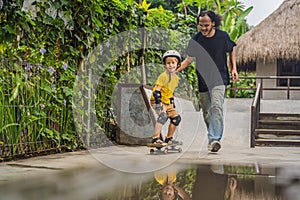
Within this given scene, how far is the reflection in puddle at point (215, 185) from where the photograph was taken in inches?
111

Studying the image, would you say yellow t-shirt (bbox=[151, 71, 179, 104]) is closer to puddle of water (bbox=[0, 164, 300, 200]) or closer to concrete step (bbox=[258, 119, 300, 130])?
puddle of water (bbox=[0, 164, 300, 200])

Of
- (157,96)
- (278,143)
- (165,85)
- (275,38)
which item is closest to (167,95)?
(165,85)

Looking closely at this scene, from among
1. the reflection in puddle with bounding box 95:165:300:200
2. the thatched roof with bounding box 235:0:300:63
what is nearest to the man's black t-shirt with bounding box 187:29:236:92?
the reflection in puddle with bounding box 95:165:300:200

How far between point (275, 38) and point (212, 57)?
12647 millimetres

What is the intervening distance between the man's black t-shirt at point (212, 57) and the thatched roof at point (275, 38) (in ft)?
39.5

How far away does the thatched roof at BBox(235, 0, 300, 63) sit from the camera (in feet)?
56.2

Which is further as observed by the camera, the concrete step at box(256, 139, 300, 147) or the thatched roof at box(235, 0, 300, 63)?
the thatched roof at box(235, 0, 300, 63)

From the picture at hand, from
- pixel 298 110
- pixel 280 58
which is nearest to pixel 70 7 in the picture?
pixel 298 110

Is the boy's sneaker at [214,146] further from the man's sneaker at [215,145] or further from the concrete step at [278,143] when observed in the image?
Result: the concrete step at [278,143]

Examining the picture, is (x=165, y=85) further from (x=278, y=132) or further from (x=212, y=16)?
(x=278, y=132)

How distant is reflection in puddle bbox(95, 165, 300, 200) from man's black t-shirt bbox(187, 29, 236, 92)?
171 centimetres

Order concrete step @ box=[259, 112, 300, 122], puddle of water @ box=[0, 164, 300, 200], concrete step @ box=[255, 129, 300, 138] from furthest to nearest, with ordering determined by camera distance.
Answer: concrete step @ box=[259, 112, 300, 122] < concrete step @ box=[255, 129, 300, 138] < puddle of water @ box=[0, 164, 300, 200]

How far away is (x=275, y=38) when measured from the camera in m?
17.6

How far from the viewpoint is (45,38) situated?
5223mm
